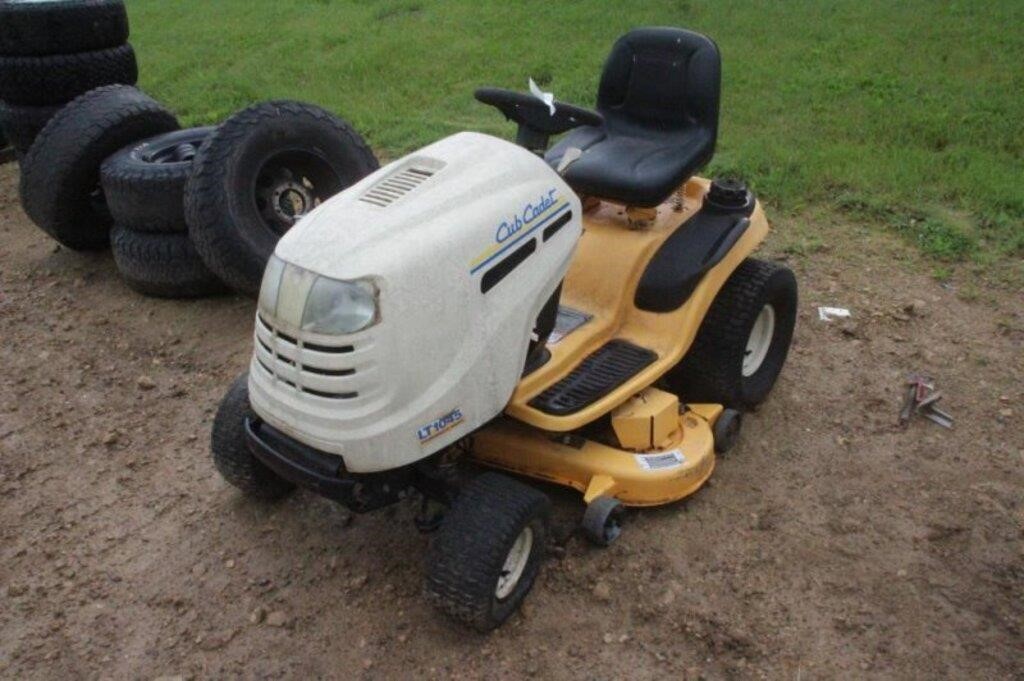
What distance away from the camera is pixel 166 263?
489cm

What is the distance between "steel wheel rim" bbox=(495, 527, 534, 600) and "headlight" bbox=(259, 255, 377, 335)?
84 cm

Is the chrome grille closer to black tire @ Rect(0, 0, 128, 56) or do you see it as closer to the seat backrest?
the seat backrest

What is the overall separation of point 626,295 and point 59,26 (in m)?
4.10

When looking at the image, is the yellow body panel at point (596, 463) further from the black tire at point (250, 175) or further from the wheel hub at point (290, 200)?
the wheel hub at point (290, 200)

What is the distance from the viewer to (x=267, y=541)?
3.32 meters

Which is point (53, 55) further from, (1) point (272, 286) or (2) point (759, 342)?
(2) point (759, 342)

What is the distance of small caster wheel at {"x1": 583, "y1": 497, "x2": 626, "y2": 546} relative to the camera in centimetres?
309

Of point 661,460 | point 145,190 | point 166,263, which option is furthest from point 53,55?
point 661,460

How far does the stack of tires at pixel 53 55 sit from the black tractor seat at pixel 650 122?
345 centimetres

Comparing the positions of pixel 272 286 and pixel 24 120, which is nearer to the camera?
pixel 272 286

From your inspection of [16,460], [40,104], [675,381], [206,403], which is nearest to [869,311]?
[675,381]

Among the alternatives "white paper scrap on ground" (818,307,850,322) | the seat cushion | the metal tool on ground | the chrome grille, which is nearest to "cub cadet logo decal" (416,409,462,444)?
the chrome grille

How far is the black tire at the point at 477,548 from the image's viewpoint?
2.71 meters

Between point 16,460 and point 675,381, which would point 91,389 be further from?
point 675,381
